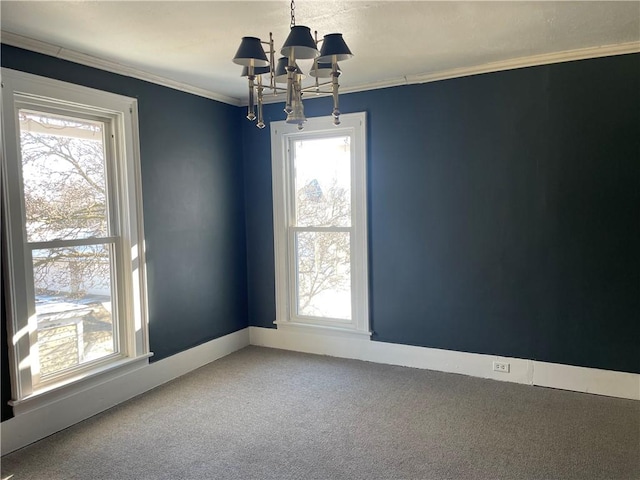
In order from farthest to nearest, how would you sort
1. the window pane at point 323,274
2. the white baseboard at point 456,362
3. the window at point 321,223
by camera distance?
1. the window pane at point 323,274
2. the window at point 321,223
3. the white baseboard at point 456,362

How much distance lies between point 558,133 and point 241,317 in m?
3.21

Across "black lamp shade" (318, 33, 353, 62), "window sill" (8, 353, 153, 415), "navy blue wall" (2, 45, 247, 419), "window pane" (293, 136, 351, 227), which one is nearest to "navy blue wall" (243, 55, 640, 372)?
"window pane" (293, 136, 351, 227)

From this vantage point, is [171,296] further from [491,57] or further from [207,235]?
[491,57]

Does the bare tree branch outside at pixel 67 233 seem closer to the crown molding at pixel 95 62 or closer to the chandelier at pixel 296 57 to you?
the crown molding at pixel 95 62

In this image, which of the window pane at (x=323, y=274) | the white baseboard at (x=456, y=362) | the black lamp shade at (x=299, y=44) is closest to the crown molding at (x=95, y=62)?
the window pane at (x=323, y=274)

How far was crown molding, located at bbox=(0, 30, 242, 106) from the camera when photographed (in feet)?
9.02

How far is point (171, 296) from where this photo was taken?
3.89 metres

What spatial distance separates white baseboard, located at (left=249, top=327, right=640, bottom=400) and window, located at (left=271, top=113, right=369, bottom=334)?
16cm

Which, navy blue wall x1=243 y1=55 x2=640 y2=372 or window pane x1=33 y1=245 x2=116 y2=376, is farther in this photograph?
navy blue wall x1=243 y1=55 x2=640 y2=372

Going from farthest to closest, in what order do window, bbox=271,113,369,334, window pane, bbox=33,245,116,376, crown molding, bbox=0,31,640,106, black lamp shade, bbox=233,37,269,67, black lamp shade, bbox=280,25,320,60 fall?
window, bbox=271,113,369,334
window pane, bbox=33,245,116,376
crown molding, bbox=0,31,640,106
black lamp shade, bbox=233,37,269,67
black lamp shade, bbox=280,25,320,60

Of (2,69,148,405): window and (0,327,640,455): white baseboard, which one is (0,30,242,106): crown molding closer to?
(2,69,148,405): window

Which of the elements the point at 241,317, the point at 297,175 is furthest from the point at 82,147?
the point at 241,317

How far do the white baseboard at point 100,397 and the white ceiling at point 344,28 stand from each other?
223cm

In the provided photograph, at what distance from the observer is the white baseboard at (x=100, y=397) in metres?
2.79
